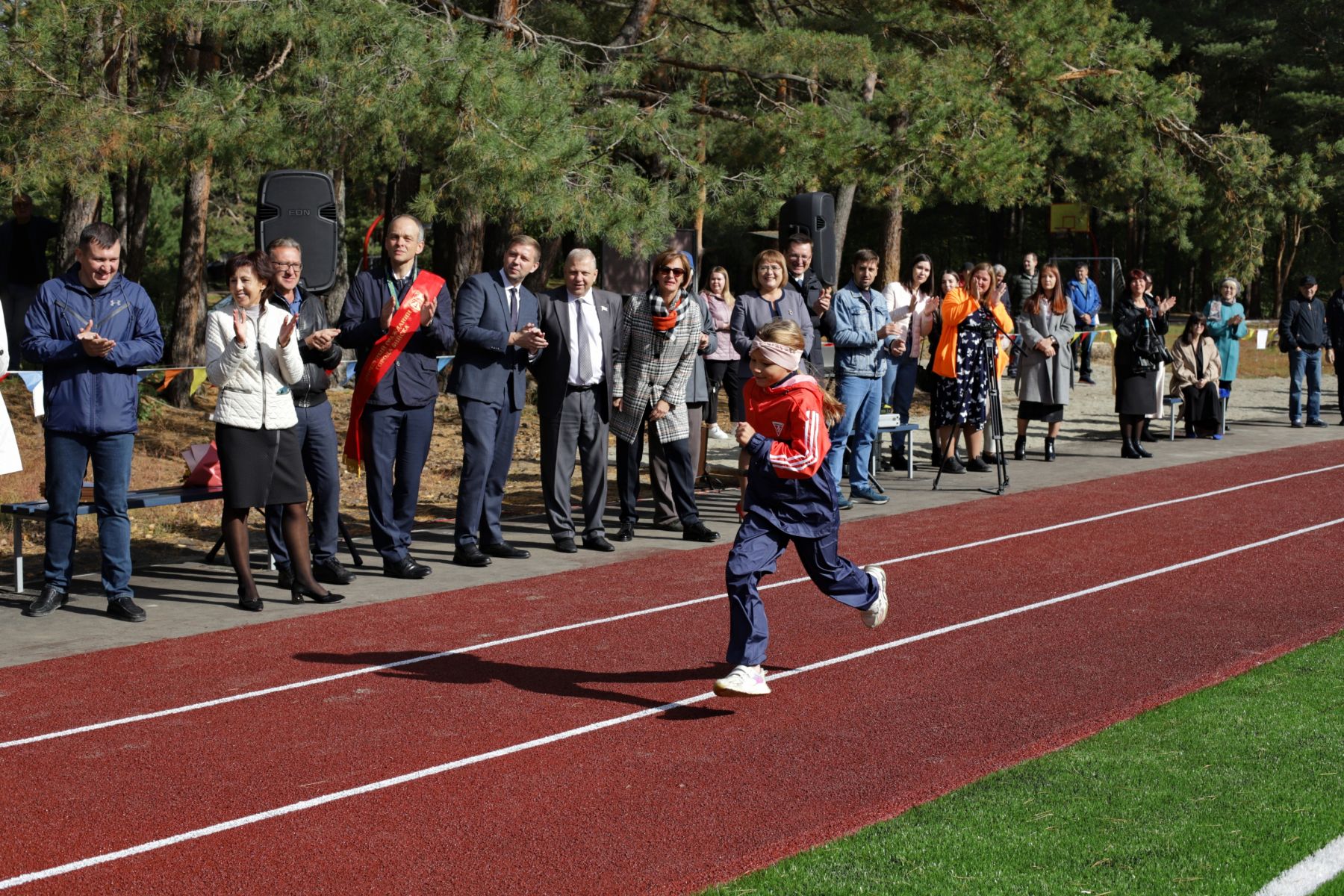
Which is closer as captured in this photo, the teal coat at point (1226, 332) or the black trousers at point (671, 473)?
the black trousers at point (671, 473)

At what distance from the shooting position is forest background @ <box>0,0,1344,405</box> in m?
14.2

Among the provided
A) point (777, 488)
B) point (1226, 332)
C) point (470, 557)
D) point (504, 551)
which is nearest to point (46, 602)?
point (470, 557)

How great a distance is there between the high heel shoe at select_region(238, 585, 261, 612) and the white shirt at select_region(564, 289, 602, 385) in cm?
265

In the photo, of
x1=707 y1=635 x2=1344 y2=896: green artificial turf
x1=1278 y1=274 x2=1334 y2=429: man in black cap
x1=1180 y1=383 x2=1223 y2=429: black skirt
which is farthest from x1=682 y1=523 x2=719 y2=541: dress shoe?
x1=1278 y1=274 x2=1334 y2=429: man in black cap

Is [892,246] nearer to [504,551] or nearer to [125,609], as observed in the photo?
[504,551]

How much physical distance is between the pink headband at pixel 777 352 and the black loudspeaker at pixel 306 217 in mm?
5287

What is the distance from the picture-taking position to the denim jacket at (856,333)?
39.2 feet

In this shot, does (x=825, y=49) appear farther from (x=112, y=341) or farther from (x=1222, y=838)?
(x=1222, y=838)

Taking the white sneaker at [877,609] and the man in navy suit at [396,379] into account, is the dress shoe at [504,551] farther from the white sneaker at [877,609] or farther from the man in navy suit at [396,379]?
the white sneaker at [877,609]

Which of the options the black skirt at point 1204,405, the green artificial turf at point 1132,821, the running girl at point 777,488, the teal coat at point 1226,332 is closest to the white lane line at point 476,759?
the running girl at point 777,488

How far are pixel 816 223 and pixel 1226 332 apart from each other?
6713 millimetres

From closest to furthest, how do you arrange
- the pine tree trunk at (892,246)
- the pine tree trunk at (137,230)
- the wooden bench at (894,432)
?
the wooden bench at (894,432), the pine tree trunk at (137,230), the pine tree trunk at (892,246)

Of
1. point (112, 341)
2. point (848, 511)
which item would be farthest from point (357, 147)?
point (112, 341)

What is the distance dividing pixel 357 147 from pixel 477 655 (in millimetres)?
8590
